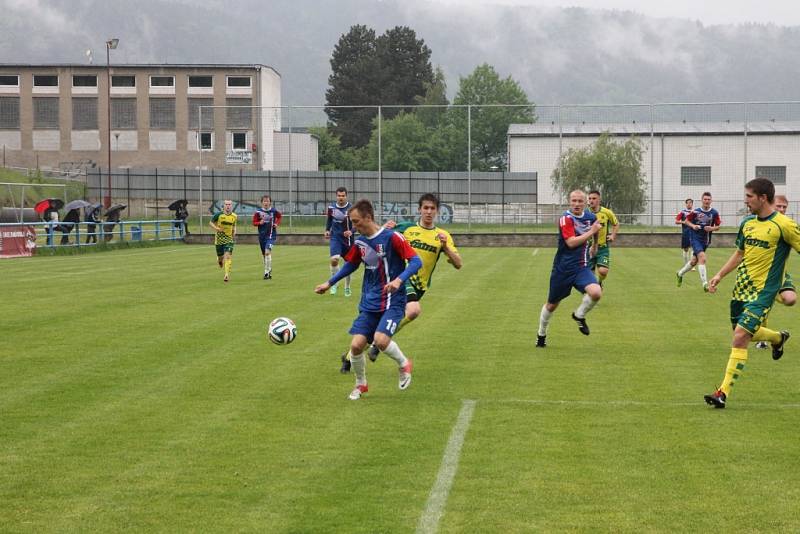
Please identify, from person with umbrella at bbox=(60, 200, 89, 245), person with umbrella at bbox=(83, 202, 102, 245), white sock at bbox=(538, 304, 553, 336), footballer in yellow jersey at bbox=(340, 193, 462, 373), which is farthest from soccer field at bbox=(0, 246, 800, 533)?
person with umbrella at bbox=(83, 202, 102, 245)

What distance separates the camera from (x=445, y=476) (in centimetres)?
743

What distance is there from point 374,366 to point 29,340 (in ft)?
16.5

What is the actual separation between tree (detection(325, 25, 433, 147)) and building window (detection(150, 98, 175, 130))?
31361mm

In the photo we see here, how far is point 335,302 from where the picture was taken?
20422 mm

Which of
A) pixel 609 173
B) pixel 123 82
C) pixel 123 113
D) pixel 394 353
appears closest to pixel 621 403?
pixel 394 353

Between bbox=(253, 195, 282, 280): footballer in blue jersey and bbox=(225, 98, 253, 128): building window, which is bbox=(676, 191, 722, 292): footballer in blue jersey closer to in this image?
bbox=(253, 195, 282, 280): footballer in blue jersey

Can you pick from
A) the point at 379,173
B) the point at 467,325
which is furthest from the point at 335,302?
the point at 379,173

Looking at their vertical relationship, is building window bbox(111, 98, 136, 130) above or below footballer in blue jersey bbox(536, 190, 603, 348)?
above

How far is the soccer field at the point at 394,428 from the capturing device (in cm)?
668

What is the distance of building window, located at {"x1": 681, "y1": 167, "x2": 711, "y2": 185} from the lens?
52.3m

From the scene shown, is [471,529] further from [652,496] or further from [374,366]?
[374,366]

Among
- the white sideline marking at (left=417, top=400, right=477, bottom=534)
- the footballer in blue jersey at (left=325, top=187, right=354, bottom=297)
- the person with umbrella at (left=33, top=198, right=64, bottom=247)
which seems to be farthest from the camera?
the person with umbrella at (left=33, top=198, right=64, bottom=247)

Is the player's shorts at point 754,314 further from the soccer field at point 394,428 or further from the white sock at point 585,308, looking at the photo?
the white sock at point 585,308

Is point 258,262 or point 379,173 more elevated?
point 379,173
